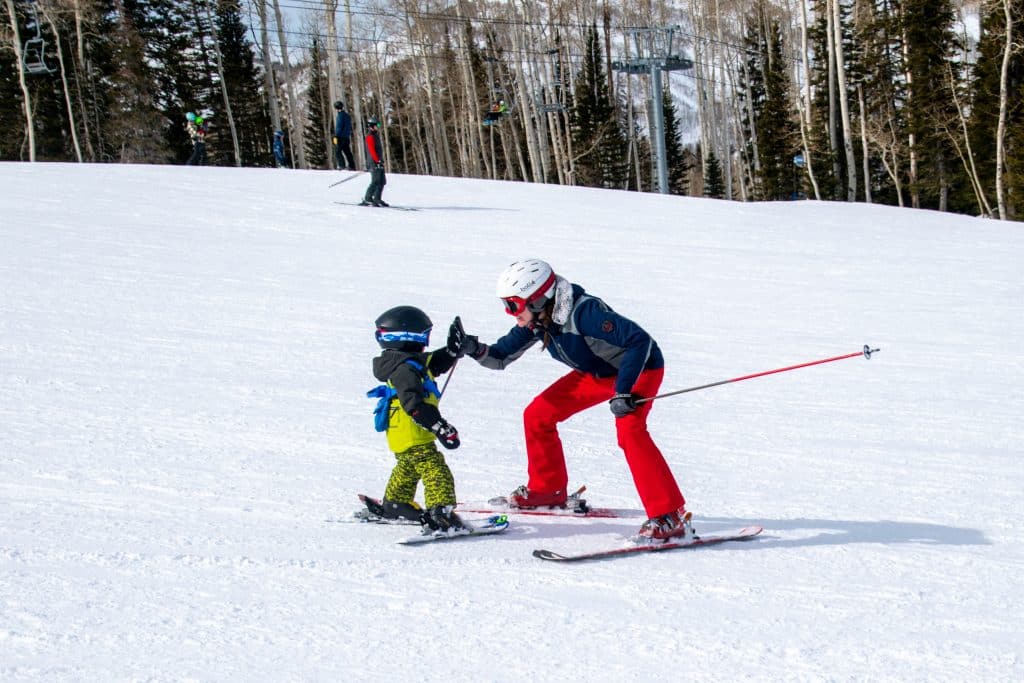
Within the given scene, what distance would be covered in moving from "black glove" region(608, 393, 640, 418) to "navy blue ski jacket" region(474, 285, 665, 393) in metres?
0.04

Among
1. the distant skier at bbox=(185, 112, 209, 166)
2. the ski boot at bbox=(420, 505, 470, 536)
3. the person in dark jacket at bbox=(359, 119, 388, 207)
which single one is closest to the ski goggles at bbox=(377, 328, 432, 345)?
the ski boot at bbox=(420, 505, 470, 536)

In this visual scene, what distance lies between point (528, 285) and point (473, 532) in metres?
1.15

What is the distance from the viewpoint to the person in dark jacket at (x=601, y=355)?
4.03 meters

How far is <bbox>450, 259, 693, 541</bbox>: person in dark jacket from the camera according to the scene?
13.2 ft

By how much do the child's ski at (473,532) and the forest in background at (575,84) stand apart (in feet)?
80.2

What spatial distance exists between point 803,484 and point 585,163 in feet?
132

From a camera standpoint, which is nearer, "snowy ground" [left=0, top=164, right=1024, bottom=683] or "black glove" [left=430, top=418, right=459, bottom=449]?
"snowy ground" [left=0, top=164, right=1024, bottom=683]

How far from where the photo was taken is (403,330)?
155 inches

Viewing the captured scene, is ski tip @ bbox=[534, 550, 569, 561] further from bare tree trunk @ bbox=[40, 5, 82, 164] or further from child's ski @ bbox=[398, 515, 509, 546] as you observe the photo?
bare tree trunk @ bbox=[40, 5, 82, 164]

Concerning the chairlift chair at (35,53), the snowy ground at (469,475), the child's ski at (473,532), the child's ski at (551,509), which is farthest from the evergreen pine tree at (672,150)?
the child's ski at (473,532)

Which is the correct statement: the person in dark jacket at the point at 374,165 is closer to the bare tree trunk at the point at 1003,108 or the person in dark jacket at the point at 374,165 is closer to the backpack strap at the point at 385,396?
the backpack strap at the point at 385,396

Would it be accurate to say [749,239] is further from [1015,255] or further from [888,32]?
[888,32]

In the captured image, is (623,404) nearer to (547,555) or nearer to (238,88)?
(547,555)

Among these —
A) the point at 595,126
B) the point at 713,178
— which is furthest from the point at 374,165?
the point at 713,178
